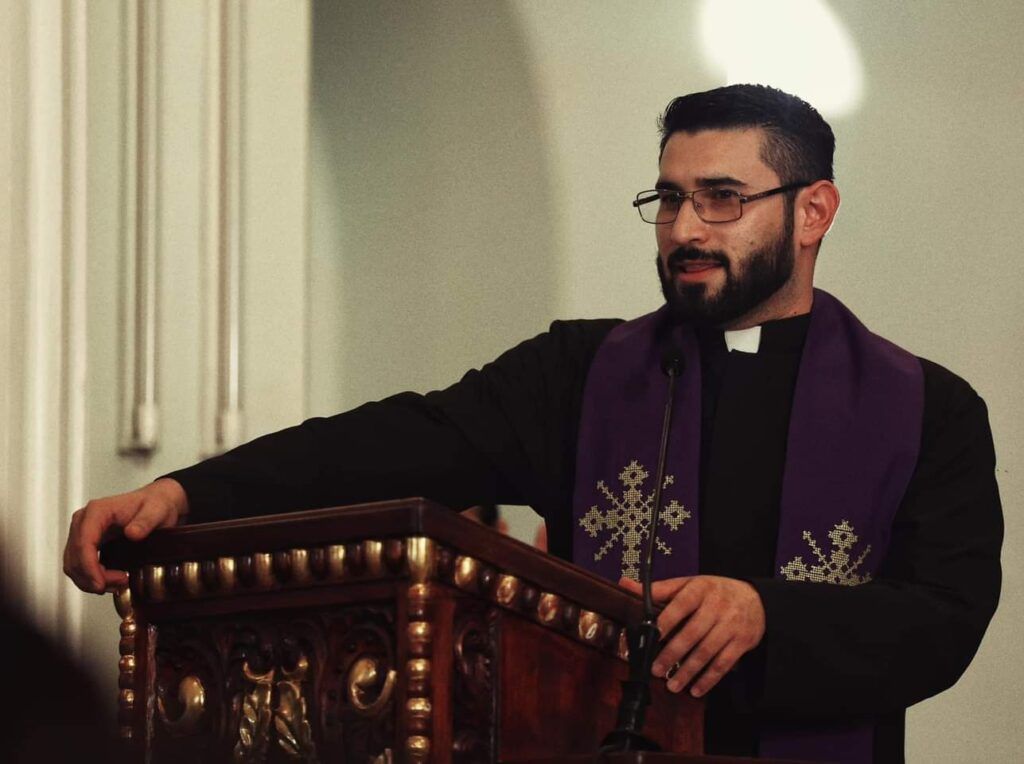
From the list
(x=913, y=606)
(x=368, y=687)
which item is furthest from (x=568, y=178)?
(x=368, y=687)

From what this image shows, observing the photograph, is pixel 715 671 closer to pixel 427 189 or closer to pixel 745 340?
pixel 745 340

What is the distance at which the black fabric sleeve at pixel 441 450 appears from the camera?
8.27 ft

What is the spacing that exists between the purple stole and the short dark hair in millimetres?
→ 286

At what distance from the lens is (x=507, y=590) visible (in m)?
1.89

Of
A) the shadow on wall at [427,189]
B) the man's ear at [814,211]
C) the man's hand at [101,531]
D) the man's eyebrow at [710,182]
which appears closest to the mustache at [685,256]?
the man's eyebrow at [710,182]

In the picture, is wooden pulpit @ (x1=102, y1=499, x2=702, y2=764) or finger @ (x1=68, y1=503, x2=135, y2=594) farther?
finger @ (x1=68, y1=503, x2=135, y2=594)

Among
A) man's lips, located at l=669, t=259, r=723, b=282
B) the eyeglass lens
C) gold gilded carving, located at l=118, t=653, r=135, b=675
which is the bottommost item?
gold gilded carving, located at l=118, t=653, r=135, b=675

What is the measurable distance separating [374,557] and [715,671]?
0.54 meters

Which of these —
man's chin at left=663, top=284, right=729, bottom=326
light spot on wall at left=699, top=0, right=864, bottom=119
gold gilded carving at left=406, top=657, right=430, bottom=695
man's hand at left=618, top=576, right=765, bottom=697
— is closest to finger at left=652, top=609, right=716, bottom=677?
man's hand at left=618, top=576, right=765, bottom=697

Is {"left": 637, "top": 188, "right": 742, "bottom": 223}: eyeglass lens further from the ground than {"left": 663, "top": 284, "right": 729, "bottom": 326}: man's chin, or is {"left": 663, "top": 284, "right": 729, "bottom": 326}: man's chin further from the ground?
{"left": 637, "top": 188, "right": 742, "bottom": 223}: eyeglass lens

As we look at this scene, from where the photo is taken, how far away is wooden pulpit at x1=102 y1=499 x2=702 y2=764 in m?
1.81

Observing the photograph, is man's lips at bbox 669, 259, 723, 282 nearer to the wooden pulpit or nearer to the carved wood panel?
the wooden pulpit

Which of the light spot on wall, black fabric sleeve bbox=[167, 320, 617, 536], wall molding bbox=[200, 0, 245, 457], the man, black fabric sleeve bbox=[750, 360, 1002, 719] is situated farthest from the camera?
the light spot on wall

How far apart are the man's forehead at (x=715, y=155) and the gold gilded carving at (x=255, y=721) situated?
1.50 meters
